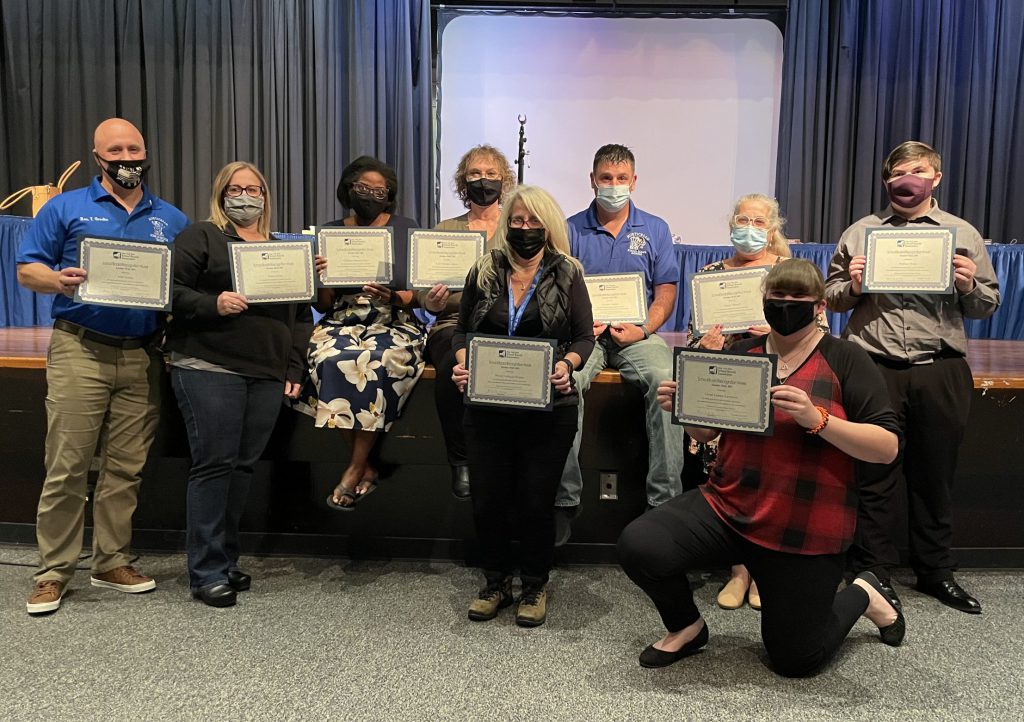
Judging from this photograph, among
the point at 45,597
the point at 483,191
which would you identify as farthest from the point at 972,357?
the point at 45,597

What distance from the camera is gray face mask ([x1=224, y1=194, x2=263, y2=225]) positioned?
264 cm

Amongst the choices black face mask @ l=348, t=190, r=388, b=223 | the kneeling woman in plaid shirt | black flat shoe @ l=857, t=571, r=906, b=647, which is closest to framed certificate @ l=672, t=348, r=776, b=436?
the kneeling woman in plaid shirt

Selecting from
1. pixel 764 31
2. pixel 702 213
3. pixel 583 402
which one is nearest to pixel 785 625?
pixel 583 402

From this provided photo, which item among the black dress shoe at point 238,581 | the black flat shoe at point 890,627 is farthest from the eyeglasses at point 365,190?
the black flat shoe at point 890,627

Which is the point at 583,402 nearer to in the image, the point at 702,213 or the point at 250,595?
the point at 250,595

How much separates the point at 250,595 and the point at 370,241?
134cm

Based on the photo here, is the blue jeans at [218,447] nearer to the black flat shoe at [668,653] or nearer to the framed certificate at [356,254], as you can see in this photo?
the framed certificate at [356,254]

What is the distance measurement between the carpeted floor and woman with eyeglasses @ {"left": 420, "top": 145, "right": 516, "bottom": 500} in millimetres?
531

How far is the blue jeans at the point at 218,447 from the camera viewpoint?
102 inches

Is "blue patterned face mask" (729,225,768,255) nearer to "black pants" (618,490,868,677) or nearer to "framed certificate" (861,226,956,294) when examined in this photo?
"framed certificate" (861,226,956,294)

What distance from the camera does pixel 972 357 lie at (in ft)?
12.5

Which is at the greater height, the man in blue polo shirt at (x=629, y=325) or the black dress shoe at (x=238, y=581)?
the man in blue polo shirt at (x=629, y=325)

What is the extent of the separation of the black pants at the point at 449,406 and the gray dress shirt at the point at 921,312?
4.48 ft

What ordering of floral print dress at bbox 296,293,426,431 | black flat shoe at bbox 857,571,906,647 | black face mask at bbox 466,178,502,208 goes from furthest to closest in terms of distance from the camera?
black face mask at bbox 466,178,502,208
floral print dress at bbox 296,293,426,431
black flat shoe at bbox 857,571,906,647
